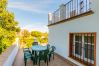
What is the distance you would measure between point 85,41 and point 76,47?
135 centimetres

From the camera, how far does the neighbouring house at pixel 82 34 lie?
6.96 m

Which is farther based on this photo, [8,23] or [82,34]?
[8,23]

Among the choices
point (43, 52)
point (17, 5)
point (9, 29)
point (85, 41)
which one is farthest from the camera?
point (17, 5)

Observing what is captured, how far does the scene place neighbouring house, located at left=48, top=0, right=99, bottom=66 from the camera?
6962 mm

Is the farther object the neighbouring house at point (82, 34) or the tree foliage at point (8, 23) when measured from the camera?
the tree foliage at point (8, 23)

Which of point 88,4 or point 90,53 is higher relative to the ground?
point 88,4

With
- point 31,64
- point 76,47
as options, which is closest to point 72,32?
point 76,47

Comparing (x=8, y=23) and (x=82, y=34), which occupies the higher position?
(x=8, y=23)

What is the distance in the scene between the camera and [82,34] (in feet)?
28.7

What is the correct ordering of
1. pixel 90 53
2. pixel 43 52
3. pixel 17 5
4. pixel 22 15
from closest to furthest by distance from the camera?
pixel 90 53 → pixel 43 52 → pixel 17 5 → pixel 22 15

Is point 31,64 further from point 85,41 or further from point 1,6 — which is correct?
point 1,6

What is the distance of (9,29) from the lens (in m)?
15.7

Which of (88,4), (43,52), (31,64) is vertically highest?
(88,4)

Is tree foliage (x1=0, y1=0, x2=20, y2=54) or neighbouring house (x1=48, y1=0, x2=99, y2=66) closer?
neighbouring house (x1=48, y1=0, x2=99, y2=66)
